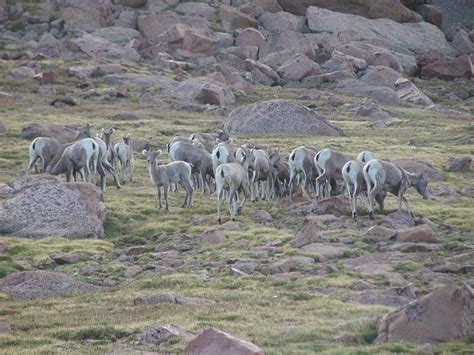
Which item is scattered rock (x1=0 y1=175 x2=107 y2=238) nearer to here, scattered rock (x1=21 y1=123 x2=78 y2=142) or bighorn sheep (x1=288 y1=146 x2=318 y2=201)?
bighorn sheep (x1=288 y1=146 x2=318 y2=201)

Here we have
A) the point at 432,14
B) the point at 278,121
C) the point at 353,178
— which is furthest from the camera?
the point at 432,14

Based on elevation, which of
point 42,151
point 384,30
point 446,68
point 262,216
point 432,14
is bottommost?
point 262,216

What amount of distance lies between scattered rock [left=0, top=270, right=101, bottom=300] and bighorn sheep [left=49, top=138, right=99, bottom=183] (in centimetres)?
898

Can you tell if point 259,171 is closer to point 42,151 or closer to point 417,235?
point 42,151

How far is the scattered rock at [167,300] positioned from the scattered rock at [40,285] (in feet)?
7.00

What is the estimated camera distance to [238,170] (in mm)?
25797

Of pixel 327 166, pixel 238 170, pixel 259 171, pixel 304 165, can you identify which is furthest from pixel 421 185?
pixel 238 170

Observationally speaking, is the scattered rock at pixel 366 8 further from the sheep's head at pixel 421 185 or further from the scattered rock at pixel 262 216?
the scattered rock at pixel 262 216

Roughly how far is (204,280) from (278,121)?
25.1m

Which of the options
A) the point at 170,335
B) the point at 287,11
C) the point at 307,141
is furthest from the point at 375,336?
the point at 287,11

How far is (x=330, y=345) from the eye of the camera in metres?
13.8

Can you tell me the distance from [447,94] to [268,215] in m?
41.5

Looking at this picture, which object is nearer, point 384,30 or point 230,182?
point 230,182

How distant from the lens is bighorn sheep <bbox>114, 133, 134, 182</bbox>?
3125 cm
